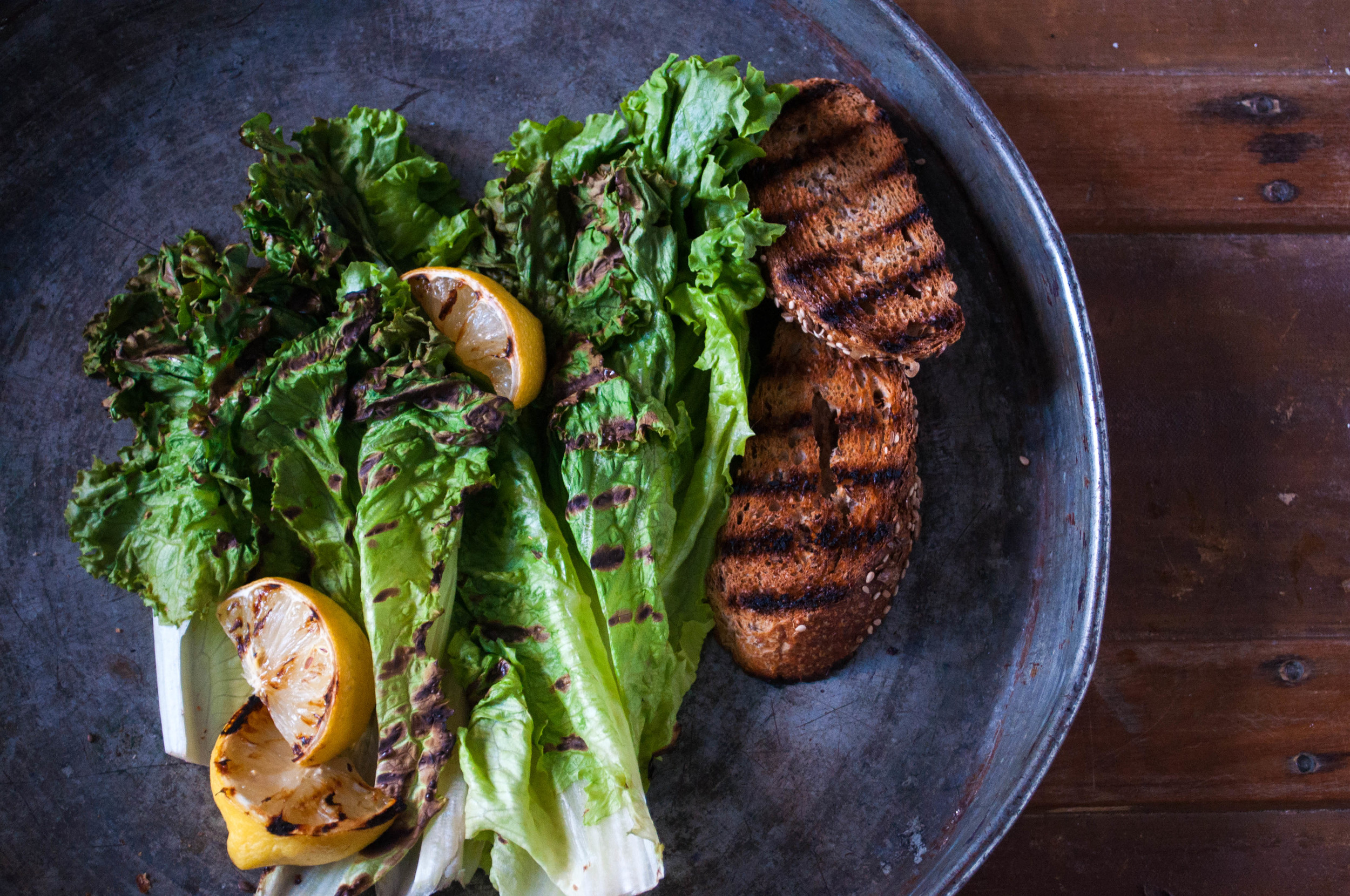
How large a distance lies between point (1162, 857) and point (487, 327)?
2.34 meters

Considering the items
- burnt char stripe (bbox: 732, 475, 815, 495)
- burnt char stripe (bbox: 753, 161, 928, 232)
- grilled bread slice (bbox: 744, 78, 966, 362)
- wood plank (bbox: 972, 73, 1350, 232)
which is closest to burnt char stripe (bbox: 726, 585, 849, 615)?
burnt char stripe (bbox: 732, 475, 815, 495)

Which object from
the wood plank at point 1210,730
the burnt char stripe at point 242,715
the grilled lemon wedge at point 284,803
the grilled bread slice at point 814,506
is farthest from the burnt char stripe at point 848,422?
the burnt char stripe at point 242,715

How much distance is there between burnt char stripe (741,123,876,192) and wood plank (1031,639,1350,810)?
1566 millimetres

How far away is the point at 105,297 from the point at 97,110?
1.62 ft

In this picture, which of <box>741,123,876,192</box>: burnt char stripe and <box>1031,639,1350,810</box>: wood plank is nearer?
<box>741,123,876,192</box>: burnt char stripe

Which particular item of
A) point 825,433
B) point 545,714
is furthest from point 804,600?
point 545,714

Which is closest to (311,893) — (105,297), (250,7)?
(105,297)

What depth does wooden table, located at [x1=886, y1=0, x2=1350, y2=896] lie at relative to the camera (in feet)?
7.21

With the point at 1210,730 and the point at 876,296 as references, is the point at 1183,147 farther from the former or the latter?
the point at 1210,730

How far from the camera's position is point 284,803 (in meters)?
1.66

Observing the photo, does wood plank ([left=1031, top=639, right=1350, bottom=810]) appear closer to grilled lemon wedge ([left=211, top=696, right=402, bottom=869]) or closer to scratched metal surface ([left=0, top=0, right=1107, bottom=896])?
scratched metal surface ([left=0, top=0, right=1107, bottom=896])

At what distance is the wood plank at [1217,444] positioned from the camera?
87.2 inches

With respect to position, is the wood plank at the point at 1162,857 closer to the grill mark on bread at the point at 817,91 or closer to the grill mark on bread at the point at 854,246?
the grill mark on bread at the point at 854,246

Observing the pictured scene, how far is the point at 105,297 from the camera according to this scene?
6.74 ft
